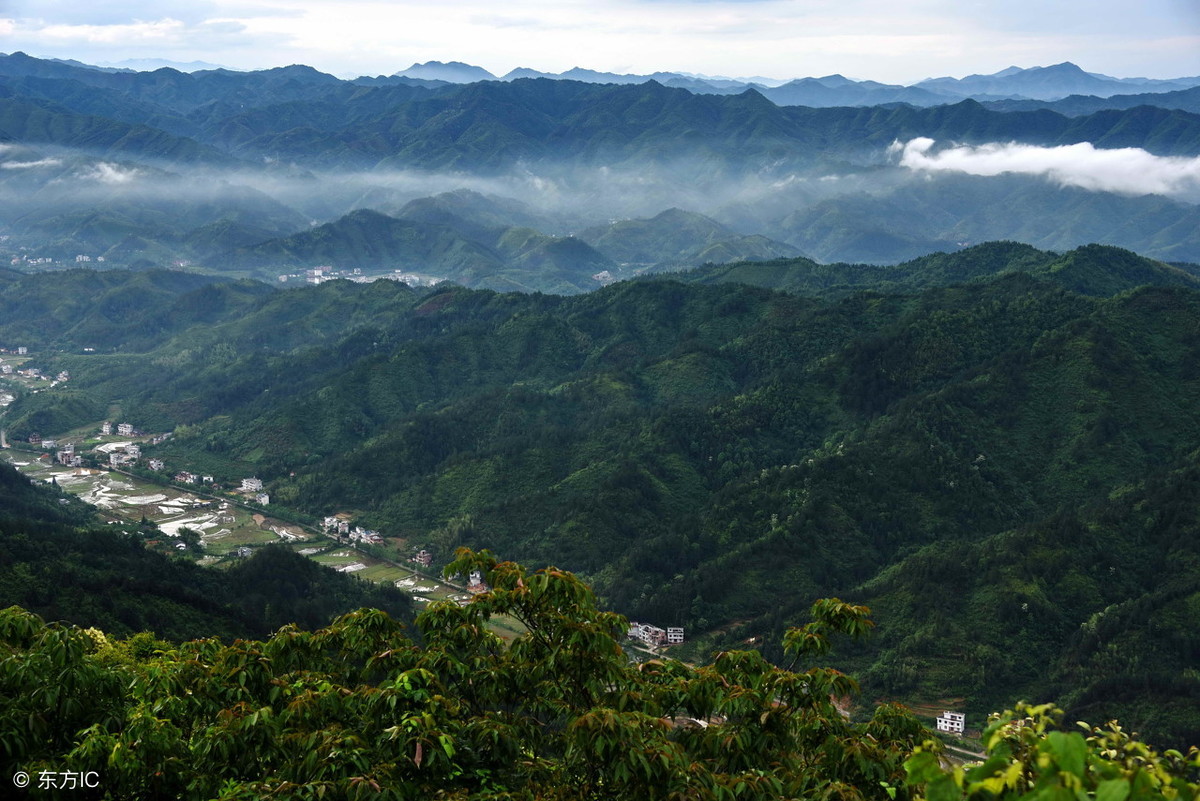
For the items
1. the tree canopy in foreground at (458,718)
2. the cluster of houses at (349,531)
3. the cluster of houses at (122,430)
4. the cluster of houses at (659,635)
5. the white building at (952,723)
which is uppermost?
the tree canopy in foreground at (458,718)

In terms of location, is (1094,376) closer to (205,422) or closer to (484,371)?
(484,371)

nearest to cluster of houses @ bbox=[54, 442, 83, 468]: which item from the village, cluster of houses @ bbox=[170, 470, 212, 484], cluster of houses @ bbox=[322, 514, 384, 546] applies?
the village

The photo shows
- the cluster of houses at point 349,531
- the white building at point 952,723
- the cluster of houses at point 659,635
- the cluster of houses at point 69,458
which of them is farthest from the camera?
the cluster of houses at point 69,458

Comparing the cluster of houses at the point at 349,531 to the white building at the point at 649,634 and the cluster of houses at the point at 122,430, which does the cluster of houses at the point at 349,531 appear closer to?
the white building at the point at 649,634

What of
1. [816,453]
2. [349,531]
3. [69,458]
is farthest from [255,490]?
[816,453]

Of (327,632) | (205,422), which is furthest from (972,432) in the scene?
(205,422)

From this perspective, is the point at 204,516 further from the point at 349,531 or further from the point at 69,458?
the point at 69,458

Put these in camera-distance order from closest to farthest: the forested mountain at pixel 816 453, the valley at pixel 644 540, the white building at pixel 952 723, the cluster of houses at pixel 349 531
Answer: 1. the valley at pixel 644 540
2. the white building at pixel 952 723
3. the forested mountain at pixel 816 453
4. the cluster of houses at pixel 349 531

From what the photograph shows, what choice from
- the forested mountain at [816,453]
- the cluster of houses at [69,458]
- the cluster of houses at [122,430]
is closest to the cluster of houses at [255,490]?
the forested mountain at [816,453]
